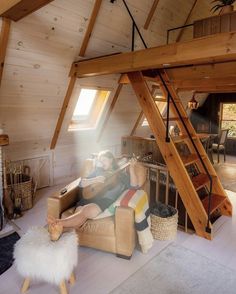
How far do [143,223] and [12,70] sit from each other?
2232 mm

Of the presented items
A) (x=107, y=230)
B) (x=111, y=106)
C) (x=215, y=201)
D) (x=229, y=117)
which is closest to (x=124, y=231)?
(x=107, y=230)

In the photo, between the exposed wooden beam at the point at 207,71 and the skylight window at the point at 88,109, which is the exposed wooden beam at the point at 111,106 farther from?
the exposed wooden beam at the point at 207,71

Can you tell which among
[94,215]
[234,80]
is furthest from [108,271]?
[234,80]

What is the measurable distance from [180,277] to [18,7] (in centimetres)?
265

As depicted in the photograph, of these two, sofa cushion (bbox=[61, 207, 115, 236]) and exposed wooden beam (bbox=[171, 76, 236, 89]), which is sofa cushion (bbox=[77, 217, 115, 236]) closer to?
sofa cushion (bbox=[61, 207, 115, 236])

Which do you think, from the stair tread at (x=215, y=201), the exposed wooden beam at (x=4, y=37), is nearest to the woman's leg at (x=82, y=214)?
the stair tread at (x=215, y=201)

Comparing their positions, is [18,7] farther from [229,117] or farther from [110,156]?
[229,117]

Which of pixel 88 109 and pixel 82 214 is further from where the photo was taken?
pixel 88 109

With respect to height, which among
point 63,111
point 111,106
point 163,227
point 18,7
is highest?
point 18,7

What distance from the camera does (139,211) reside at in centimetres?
246

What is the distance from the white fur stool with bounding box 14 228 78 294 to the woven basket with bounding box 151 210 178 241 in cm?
111

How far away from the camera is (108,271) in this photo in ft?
7.62

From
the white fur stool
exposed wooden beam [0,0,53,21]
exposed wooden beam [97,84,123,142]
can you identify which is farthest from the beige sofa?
exposed wooden beam [97,84,123,142]

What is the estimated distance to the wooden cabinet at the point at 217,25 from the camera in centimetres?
264
